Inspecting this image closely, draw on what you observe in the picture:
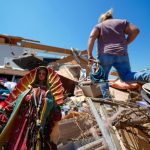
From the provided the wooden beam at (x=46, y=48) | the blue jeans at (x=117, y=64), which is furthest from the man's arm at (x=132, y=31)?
the wooden beam at (x=46, y=48)

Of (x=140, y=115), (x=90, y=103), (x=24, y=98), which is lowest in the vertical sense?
(x=140, y=115)

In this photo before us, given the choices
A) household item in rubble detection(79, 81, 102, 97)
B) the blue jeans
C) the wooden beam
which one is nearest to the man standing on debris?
the blue jeans

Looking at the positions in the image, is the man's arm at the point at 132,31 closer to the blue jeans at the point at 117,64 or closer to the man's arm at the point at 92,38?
the blue jeans at the point at 117,64

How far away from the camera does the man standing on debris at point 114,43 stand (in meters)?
4.42

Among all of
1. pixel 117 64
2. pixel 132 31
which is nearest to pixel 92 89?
pixel 117 64

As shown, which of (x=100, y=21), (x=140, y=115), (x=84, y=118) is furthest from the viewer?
(x=100, y=21)

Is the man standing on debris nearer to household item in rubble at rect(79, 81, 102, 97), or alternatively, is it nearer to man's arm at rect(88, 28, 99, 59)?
man's arm at rect(88, 28, 99, 59)

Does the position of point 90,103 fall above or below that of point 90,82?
below

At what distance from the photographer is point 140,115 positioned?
310 cm

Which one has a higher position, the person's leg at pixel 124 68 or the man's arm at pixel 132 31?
the man's arm at pixel 132 31

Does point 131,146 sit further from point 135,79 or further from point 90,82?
point 90,82

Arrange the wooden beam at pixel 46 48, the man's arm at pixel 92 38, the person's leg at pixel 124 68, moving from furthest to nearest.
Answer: the wooden beam at pixel 46 48 → the man's arm at pixel 92 38 → the person's leg at pixel 124 68

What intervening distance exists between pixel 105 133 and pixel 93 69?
1907mm

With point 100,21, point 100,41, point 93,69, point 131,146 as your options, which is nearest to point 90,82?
point 93,69
